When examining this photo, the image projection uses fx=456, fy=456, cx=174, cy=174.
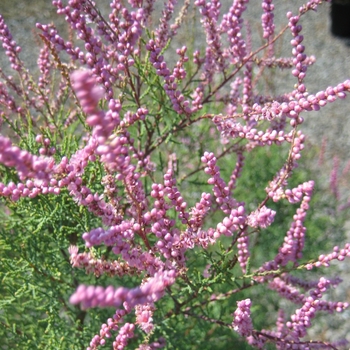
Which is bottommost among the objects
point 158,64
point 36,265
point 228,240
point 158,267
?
point 228,240

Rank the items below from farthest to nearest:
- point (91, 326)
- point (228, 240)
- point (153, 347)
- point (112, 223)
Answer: point (228, 240)
point (91, 326)
point (153, 347)
point (112, 223)

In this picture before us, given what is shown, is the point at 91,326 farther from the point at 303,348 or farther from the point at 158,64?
the point at 158,64

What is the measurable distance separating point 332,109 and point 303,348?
5.34m

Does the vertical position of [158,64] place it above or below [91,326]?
above

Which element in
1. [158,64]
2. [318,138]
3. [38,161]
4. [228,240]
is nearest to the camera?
[38,161]

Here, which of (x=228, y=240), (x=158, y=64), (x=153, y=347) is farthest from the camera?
(x=228, y=240)

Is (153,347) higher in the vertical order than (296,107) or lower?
lower

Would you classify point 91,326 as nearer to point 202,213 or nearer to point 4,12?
point 202,213

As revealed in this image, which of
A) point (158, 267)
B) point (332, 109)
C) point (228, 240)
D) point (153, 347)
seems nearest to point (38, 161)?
point (158, 267)

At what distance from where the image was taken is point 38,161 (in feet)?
3.10

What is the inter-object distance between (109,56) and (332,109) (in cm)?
522

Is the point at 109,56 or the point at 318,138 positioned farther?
the point at 318,138

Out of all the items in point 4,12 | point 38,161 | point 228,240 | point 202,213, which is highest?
point 4,12

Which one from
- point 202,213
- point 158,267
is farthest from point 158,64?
point 158,267
